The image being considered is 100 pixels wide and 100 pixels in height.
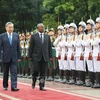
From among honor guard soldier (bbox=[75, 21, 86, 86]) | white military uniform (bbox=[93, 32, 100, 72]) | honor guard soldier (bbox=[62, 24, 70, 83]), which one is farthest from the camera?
honor guard soldier (bbox=[62, 24, 70, 83])

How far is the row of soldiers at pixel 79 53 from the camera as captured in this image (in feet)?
45.9

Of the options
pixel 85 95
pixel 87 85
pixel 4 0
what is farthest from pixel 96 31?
pixel 4 0

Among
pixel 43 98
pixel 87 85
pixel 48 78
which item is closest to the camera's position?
pixel 43 98

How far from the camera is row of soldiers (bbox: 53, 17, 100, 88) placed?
14.0 metres

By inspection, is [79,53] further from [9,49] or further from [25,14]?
[25,14]

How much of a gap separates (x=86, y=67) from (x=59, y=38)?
1628mm

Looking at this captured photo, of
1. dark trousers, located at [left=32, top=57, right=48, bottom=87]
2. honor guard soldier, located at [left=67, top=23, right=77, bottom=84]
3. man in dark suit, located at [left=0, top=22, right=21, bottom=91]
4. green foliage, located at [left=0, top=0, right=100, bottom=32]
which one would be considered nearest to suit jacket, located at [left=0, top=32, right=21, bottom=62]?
man in dark suit, located at [left=0, top=22, right=21, bottom=91]

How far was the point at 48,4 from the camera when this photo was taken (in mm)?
34312

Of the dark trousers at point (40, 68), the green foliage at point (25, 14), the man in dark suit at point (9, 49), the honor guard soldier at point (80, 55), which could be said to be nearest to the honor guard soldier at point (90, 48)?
the honor guard soldier at point (80, 55)

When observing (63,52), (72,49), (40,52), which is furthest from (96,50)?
(63,52)

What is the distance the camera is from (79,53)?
1484 centimetres

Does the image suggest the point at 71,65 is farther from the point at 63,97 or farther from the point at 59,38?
the point at 63,97

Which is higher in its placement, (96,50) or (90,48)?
(90,48)

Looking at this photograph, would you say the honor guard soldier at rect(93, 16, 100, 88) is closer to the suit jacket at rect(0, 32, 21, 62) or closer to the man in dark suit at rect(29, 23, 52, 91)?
the man in dark suit at rect(29, 23, 52, 91)
